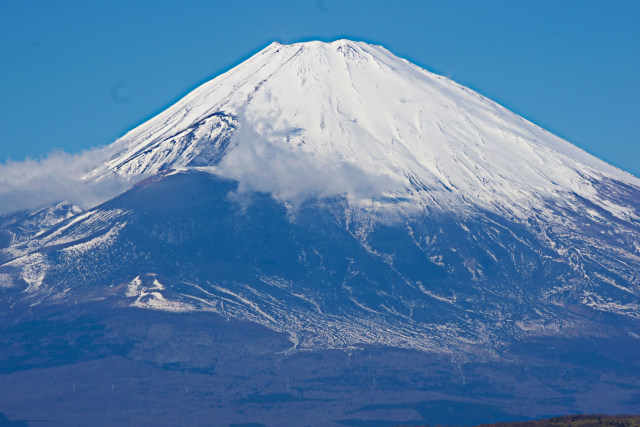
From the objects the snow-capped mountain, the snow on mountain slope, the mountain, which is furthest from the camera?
the snow on mountain slope

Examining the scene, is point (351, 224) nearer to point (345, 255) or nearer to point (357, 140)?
point (345, 255)

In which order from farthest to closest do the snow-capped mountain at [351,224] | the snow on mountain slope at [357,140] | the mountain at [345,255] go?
the snow on mountain slope at [357,140] < the snow-capped mountain at [351,224] < the mountain at [345,255]

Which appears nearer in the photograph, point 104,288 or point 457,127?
point 104,288

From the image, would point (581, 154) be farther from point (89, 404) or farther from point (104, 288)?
point (89, 404)

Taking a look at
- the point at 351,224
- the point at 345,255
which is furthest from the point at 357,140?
the point at 345,255

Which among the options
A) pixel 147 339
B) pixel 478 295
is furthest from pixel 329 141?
pixel 147 339
